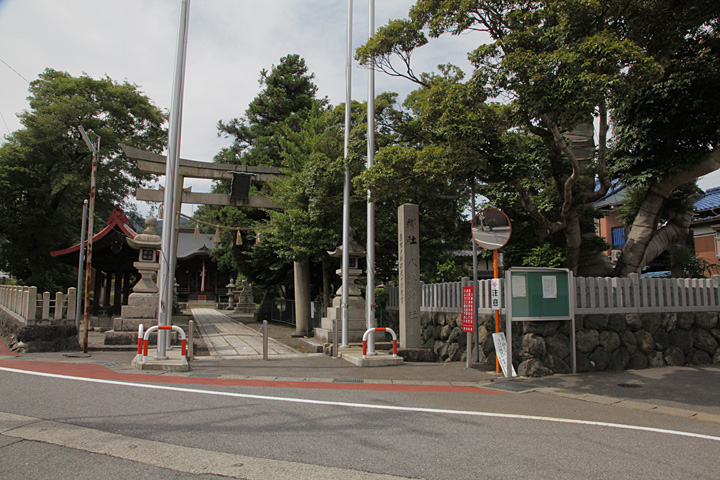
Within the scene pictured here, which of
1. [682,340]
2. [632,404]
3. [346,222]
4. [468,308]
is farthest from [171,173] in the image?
[682,340]

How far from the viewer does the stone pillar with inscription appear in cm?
1170

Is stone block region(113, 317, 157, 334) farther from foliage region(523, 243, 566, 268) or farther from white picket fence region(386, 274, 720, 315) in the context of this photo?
foliage region(523, 243, 566, 268)

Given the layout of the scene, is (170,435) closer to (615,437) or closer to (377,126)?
(615,437)

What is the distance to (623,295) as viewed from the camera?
11.2m

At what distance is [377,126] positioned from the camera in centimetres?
1324

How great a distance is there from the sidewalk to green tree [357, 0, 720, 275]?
3704mm

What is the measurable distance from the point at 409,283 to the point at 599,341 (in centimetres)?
443

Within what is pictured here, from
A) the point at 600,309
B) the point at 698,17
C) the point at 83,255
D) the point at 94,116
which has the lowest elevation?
the point at 600,309

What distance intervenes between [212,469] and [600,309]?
9460mm

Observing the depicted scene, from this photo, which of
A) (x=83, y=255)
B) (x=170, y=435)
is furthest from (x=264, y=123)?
(x=170, y=435)

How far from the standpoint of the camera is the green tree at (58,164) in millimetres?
26188

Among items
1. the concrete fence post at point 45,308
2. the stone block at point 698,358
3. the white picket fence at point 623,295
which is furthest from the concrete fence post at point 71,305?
the stone block at point 698,358

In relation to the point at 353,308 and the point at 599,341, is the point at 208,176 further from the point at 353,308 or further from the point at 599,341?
the point at 599,341

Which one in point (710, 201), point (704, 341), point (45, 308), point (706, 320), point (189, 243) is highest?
point (189, 243)
